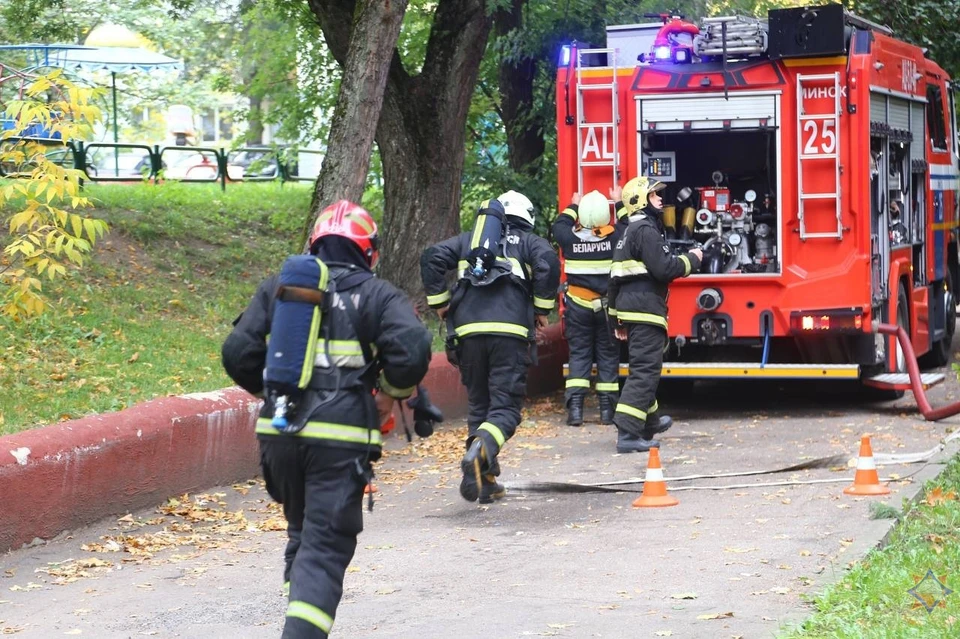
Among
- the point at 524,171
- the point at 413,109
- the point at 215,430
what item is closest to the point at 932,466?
the point at 215,430

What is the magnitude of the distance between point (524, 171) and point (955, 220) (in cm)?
485

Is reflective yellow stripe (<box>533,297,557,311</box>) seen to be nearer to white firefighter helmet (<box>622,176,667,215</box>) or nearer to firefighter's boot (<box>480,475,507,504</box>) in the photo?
firefighter's boot (<box>480,475,507,504</box>)

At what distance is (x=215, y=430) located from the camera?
29.5 feet

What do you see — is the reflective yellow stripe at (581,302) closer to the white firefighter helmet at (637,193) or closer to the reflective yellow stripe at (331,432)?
the white firefighter helmet at (637,193)

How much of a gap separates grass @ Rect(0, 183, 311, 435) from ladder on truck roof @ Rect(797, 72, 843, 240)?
477cm

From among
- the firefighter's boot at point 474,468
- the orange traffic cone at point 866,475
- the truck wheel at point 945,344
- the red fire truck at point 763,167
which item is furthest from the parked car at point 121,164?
the orange traffic cone at point 866,475

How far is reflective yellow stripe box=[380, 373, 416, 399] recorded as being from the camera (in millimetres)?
5199

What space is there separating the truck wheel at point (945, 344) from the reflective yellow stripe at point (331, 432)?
1124cm

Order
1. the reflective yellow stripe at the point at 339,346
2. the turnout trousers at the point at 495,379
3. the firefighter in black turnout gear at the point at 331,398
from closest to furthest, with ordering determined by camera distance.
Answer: the firefighter in black turnout gear at the point at 331,398 < the reflective yellow stripe at the point at 339,346 < the turnout trousers at the point at 495,379

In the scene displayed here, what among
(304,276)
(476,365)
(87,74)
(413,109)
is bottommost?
(476,365)

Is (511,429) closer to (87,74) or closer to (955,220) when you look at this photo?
(955,220)

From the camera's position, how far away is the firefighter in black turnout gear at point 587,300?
11562mm

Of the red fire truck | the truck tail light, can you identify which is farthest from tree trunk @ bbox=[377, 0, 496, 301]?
the truck tail light

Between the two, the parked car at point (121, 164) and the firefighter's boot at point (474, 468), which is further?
the parked car at point (121, 164)
